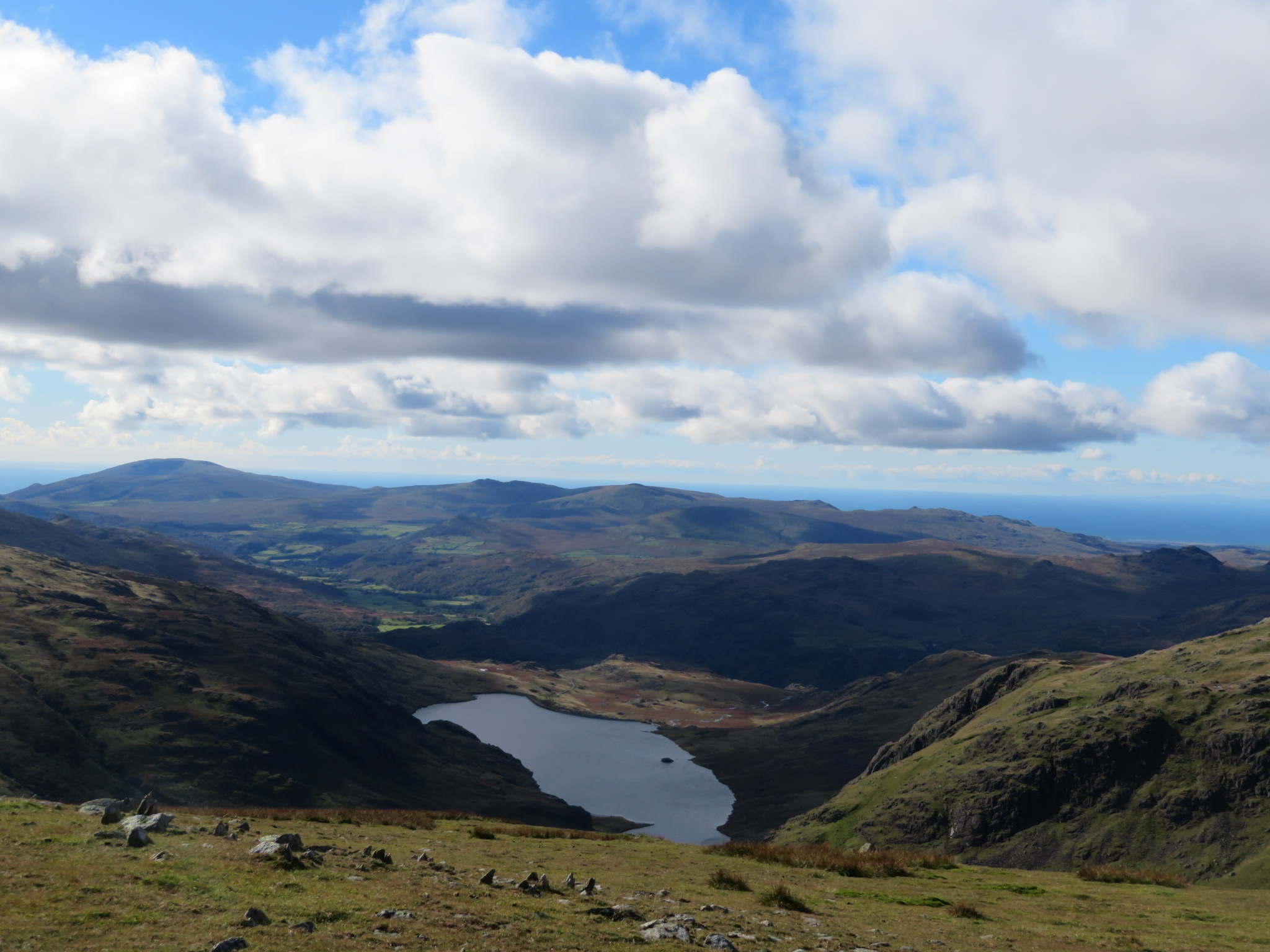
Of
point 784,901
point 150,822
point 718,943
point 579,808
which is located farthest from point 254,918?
point 579,808

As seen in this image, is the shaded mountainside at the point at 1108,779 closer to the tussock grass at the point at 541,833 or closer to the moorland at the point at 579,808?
the moorland at the point at 579,808

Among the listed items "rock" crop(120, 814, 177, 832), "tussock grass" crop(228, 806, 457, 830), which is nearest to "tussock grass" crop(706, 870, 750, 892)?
"tussock grass" crop(228, 806, 457, 830)

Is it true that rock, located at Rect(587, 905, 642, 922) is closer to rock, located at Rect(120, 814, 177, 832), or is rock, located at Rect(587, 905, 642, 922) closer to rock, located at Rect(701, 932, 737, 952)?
rock, located at Rect(701, 932, 737, 952)

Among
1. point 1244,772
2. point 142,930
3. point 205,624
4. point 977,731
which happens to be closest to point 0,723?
point 205,624

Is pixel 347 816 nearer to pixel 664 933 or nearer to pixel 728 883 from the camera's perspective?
pixel 728 883

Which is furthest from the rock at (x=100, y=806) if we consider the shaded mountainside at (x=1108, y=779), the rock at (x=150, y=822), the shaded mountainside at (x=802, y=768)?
the shaded mountainside at (x=802, y=768)

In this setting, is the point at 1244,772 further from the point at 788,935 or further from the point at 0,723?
the point at 0,723

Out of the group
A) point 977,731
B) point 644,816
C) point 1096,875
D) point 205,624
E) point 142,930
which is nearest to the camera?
point 142,930
